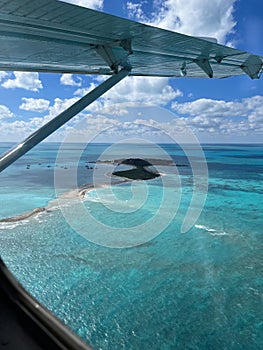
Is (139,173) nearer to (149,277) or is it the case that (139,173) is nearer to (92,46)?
(149,277)

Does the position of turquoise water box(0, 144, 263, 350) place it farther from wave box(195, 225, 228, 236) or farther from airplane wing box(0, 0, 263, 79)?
airplane wing box(0, 0, 263, 79)

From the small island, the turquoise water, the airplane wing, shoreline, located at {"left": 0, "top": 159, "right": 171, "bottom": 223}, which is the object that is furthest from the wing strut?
the small island

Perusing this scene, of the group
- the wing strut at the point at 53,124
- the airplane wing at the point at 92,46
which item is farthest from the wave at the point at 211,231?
the wing strut at the point at 53,124

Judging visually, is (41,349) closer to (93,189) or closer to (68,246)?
(68,246)

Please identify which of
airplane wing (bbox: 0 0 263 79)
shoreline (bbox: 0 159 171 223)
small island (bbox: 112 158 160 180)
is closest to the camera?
airplane wing (bbox: 0 0 263 79)

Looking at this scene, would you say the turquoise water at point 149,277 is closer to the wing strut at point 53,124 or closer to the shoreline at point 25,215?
the shoreline at point 25,215

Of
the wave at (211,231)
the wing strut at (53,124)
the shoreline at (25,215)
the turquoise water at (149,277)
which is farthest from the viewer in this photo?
the shoreline at (25,215)

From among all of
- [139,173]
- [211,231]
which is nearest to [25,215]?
[211,231]

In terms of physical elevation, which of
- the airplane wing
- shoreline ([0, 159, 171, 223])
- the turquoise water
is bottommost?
the turquoise water
